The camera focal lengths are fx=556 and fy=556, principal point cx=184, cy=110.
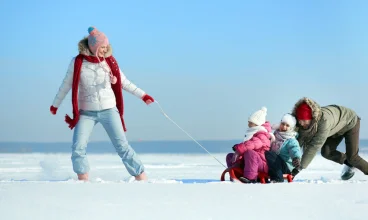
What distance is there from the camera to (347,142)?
6.92 meters

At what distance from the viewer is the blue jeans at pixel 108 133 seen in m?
6.15

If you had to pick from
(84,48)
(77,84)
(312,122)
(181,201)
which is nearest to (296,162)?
(312,122)

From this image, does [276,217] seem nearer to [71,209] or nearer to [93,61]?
[71,209]

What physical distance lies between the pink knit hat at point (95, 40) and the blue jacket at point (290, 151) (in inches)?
89.1

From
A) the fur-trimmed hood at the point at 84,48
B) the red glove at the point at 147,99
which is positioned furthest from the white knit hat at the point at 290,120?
the fur-trimmed hood at the point at 84,48

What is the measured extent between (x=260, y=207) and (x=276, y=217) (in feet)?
0.94

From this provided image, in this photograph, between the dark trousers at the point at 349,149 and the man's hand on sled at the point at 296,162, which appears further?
the dark trousers at the point at 349,149

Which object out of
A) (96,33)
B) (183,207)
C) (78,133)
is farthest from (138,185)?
(96,33)

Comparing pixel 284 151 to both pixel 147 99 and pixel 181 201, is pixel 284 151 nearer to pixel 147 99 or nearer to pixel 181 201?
pixel 147 99

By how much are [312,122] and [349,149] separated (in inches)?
44.8

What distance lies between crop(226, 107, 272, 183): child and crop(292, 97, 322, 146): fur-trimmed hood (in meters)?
0.37

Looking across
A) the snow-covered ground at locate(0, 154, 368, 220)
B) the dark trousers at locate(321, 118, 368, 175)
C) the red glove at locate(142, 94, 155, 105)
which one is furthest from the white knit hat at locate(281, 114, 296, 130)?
the red glove at locate(142, 94, 155, 105)

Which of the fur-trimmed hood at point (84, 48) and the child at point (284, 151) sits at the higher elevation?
the fur-trimmed hood at point (84, 48)

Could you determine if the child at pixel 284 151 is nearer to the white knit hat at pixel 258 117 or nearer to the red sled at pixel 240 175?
the red sled at pixel 240 175
